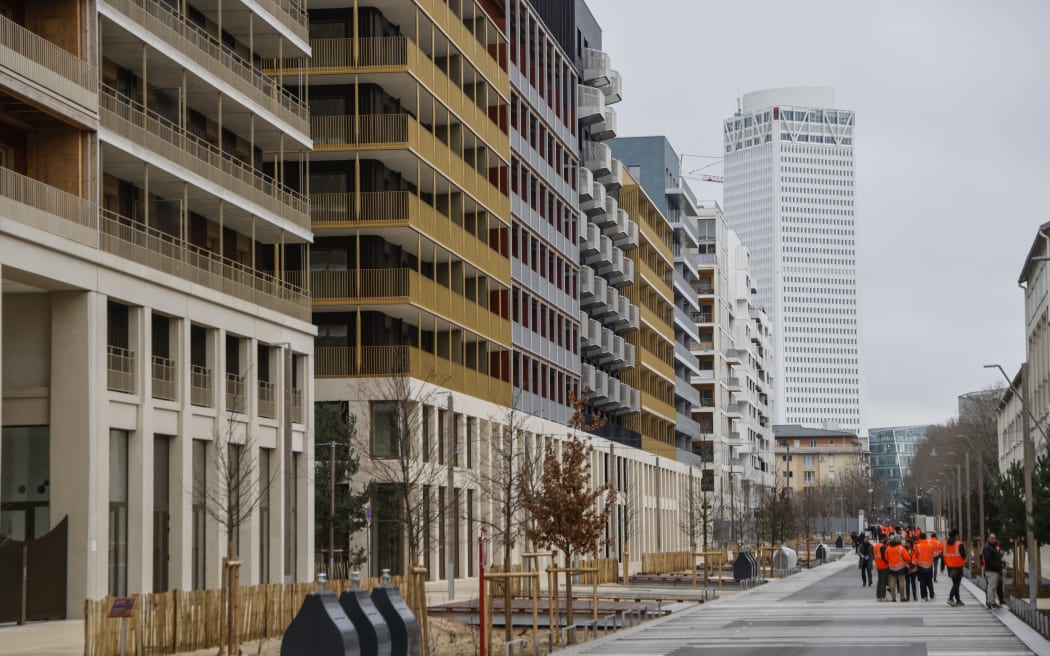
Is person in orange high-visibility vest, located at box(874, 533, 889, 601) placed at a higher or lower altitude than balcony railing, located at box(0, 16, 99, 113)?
lower

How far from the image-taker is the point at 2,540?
3619 centimetres

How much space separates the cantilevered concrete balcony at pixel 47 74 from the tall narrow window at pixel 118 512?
24.7 ft

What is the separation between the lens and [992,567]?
41500 millimetres

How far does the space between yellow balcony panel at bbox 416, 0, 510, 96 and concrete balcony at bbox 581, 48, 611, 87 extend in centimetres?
2325

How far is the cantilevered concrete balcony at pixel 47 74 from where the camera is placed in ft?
118

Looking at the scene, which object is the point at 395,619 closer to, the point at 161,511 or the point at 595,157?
the point at 161,511

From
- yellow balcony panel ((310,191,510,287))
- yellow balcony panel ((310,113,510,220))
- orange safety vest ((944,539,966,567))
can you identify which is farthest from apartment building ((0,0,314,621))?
orange safety vest ((944,539,966,567))

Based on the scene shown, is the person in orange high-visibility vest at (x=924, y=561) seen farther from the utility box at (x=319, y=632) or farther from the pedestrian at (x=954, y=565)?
the utility box at (x=319, y=632)

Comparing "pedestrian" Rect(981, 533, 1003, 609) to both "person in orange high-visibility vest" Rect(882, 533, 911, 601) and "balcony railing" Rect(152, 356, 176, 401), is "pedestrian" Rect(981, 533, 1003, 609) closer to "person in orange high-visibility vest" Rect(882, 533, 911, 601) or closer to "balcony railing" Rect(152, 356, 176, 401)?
"person in orange high-visibility vest" Rect(882, 533, 911, 601)

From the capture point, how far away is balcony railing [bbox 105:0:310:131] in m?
43.4

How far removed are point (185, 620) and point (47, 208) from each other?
505 inches

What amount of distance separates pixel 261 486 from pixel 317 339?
1384 cm

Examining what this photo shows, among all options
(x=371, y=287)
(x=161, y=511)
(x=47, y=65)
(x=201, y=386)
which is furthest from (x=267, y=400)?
(x=47, y=65)

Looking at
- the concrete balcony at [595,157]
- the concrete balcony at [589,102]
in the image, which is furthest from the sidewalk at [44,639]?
the concrete balcony at [595,157]
